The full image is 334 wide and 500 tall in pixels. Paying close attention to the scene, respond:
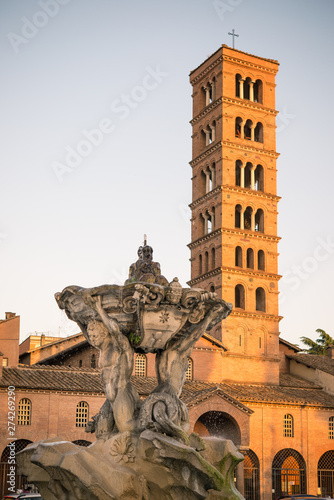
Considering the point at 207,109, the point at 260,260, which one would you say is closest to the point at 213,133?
the point at 207,109

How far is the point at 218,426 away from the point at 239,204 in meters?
14.6

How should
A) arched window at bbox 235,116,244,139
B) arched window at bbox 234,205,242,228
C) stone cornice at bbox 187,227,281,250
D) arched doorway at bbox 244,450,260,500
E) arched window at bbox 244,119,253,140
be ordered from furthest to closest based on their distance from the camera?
arched window at bbox 244,119,253,140 < arched window at bbox 235,116,244,139 < arched window at bbox 234,205,242,228 < stone cornice at bbox 187,227,281,250 < arched doorway at bbox 244,450,260,500

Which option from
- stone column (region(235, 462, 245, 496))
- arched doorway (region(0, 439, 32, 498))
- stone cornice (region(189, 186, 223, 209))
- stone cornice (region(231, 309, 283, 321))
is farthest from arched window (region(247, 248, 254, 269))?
arched doorway (region(0, 439, 32, 498))

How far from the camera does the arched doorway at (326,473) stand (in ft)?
141

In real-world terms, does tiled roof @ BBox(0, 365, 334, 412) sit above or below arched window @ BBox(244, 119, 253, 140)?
below

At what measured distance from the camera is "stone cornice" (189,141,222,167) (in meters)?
48.5

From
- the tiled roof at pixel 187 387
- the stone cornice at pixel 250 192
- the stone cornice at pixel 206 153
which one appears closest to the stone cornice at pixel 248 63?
the stone cornice at pixel 206 153

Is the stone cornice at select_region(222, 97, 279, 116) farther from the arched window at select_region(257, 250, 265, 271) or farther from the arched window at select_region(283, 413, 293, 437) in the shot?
the arched window at select_region(283, 413, 293, 437)

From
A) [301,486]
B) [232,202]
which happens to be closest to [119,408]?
[301,486]

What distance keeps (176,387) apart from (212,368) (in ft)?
112

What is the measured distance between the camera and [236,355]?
45.9 m

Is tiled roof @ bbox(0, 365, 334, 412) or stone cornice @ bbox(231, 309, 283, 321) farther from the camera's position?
stone cornice @ bbox(231, 309, 283, 321)

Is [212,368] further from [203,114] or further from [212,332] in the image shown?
[203,114]

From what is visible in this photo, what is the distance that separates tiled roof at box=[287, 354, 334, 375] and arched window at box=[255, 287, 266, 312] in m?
5.34
